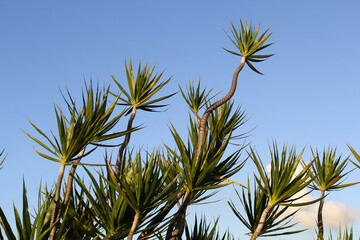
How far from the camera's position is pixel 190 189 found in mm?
5875

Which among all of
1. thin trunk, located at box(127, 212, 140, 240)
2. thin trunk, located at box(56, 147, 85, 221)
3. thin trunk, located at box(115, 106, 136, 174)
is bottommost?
thin trunk, located at box(127, 212, 140, 240)

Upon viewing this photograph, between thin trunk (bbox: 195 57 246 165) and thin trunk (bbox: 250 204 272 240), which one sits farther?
thin trunk (bbox: 195 57 246 165)

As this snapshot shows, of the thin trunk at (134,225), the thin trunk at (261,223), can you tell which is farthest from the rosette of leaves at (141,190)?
the thin trunk at (261,223)

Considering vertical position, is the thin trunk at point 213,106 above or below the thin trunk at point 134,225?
above

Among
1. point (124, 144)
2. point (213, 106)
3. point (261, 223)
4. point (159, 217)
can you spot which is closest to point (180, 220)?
point (159, 217)

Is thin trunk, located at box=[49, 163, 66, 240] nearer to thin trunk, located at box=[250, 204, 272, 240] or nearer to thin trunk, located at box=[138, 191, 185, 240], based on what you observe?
thin trunk, located at box=[138, 191, 185, 240]

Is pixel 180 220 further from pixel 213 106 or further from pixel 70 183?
pixel 213 106

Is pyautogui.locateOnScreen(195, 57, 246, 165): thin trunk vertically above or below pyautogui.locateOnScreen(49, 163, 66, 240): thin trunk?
above

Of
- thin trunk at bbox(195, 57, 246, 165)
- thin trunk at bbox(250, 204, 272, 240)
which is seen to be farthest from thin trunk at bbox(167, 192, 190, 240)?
thin trunk at bbox(250, 204, 272, 240)

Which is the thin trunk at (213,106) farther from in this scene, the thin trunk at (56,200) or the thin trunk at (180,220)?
the thin trunk at (56,200)

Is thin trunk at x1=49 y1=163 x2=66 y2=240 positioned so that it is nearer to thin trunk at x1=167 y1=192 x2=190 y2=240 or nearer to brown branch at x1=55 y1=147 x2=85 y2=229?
brown branch at x1=55 y1=147 x2=85 y2=229

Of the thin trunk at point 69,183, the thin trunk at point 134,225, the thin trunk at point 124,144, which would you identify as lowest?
the thin trunk at point 134,225

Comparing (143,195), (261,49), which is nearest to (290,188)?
(143,195)

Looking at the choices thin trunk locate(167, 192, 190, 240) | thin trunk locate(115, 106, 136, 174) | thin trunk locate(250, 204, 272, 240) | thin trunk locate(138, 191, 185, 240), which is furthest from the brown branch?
thin trunk locate(250, 204, 272, 240)
